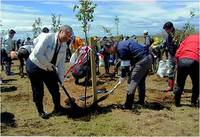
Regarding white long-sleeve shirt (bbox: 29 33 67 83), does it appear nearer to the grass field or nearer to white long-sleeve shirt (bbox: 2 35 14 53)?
the grass field

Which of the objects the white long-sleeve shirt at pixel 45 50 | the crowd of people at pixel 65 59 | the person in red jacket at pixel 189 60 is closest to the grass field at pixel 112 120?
the crowd of people at pixel 65 59

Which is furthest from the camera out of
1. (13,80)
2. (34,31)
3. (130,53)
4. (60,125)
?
(34,31)

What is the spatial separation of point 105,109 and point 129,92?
0.71 m

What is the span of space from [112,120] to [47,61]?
5.91 feet

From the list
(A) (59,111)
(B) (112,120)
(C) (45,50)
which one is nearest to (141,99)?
(B) (112,120)

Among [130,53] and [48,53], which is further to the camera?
[130,53]

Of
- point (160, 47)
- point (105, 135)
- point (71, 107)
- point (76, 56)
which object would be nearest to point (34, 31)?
point (160, 47)

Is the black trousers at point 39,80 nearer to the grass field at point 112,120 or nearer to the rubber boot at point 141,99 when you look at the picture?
the grass field at point 112,120

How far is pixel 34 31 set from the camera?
3247 centimetres

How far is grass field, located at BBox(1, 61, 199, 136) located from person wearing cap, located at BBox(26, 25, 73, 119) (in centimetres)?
67

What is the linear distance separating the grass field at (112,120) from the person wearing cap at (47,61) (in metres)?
0.67

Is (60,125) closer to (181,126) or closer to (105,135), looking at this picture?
(105,135)

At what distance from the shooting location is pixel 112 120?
8.26m

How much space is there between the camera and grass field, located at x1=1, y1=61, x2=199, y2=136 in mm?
7508
